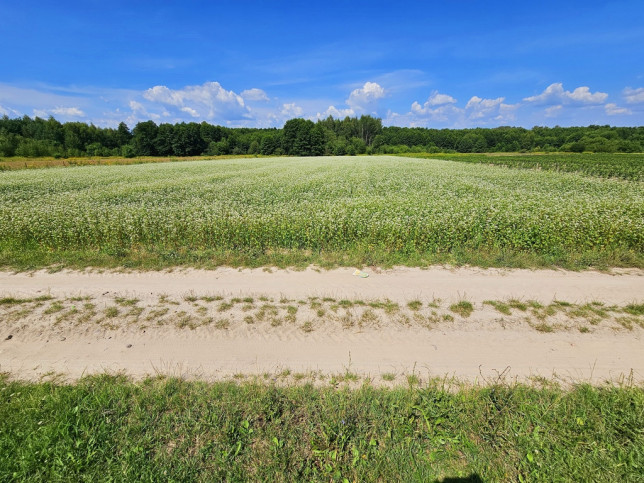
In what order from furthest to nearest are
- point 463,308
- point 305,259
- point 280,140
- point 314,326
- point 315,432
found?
point 280,140 → point 305,259 → point 463,308 → point 314,326 → point 315,432

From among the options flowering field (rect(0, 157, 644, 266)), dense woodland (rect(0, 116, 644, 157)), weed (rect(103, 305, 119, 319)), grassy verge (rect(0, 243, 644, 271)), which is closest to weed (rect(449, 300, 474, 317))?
grassy verge (rect(0, 243, 644, 271))

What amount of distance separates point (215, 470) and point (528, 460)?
142 inches

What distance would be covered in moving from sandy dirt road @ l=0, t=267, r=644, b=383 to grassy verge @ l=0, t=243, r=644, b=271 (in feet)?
2.12

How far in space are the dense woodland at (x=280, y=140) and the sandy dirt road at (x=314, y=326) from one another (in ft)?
301

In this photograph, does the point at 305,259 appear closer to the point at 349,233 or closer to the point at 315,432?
the point at 349,233

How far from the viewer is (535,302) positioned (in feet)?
22.7

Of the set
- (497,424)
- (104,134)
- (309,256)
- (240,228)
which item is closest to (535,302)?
(497,424)

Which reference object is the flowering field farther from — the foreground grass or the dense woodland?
the dense woodland

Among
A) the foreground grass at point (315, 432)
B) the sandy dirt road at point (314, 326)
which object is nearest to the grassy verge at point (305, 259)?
the sandy dirt road at point (314, 326)

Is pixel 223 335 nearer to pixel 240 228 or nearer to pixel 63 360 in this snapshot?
pixel 63 360

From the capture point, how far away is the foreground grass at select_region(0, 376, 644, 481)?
3219 mm

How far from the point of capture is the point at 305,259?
9516mm

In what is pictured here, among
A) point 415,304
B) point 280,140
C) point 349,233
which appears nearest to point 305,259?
point 349,233

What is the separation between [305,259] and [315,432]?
614 cm
